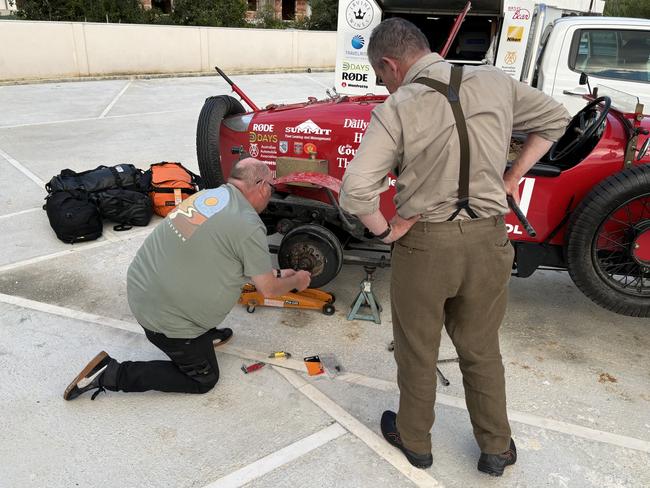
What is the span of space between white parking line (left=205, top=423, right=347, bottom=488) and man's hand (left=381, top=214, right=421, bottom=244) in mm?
1137

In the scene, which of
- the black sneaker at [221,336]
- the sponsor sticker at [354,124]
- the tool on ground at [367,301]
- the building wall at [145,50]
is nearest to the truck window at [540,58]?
the sponsor sticker at [354,124]

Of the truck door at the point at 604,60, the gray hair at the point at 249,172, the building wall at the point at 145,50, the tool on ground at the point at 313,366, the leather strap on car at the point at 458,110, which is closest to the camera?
the leather strap on car at the point at 458,110

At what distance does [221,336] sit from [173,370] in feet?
1.85

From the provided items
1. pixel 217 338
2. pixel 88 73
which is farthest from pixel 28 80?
pixel 217 338

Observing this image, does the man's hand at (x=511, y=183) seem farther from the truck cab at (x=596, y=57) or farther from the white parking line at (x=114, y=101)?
the white parking line at (x=114, y=101)

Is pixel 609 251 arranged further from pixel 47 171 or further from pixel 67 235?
pixel 47 171

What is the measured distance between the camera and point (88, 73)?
50.5ft

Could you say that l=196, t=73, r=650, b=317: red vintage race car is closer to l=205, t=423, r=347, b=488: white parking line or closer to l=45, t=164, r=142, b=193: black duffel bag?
l=205, t=423, r=347, b=488: white parking line

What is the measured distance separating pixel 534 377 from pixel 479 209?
1581mm

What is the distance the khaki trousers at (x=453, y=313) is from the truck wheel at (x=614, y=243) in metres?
1.23

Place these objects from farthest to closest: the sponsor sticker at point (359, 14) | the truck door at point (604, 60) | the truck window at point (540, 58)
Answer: the sponsor sticker at point (359, 14), the truck window at point (540, 58), the truck door at point (604, 60)

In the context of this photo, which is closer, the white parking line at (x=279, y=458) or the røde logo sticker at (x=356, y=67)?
the white parking line at (x=279, y=458)

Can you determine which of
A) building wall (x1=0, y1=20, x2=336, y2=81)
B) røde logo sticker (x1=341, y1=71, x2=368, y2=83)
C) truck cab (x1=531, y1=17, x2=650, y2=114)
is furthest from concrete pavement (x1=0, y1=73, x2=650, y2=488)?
building wall (x1=0, y1=20, x2=336, y2=81)

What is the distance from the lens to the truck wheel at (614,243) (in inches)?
122
